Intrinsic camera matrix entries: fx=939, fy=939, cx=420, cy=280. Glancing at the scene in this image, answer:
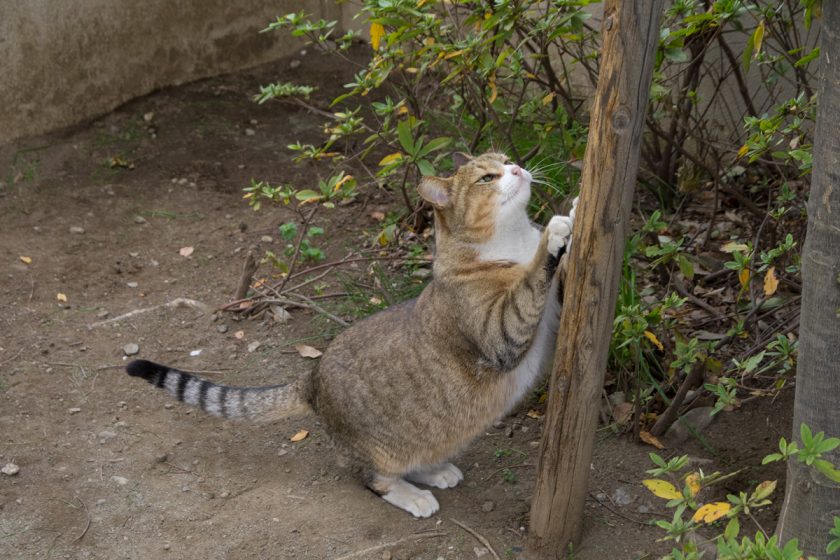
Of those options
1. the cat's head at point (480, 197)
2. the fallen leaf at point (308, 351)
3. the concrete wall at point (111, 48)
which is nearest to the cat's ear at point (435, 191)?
the cat's head at point (480, 197)

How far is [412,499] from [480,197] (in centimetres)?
134

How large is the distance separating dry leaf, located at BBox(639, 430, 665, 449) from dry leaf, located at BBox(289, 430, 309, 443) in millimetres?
1642

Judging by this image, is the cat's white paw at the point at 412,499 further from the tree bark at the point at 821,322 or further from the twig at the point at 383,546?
the tree bark at the point at 821,322

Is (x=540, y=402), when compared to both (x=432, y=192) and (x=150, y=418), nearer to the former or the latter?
(x=432, y=192)

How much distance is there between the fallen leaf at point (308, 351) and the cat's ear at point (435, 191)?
61.7 inches

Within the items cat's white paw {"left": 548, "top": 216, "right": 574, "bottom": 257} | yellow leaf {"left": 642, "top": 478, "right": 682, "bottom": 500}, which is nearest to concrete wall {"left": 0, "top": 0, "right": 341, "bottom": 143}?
cat's white paw {"left": 548, "top": 216, "right": 574, "bottom": 257}

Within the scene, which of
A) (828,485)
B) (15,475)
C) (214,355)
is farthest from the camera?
(214,355)

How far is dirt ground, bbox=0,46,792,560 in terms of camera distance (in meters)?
3.95

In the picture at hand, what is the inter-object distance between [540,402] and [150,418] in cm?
199

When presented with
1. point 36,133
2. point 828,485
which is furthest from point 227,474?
point 36,133

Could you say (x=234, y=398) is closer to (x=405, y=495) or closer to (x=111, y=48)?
(x=405, y=495)

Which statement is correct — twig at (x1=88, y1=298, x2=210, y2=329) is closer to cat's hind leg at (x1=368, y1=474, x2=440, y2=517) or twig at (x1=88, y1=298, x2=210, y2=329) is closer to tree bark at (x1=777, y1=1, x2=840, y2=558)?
cat's hind leg at (x1=368, y1=474, x2=440, y2=517)

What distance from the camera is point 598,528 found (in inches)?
151

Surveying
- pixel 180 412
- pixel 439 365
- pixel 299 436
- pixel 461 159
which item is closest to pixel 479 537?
pixel 439 365
